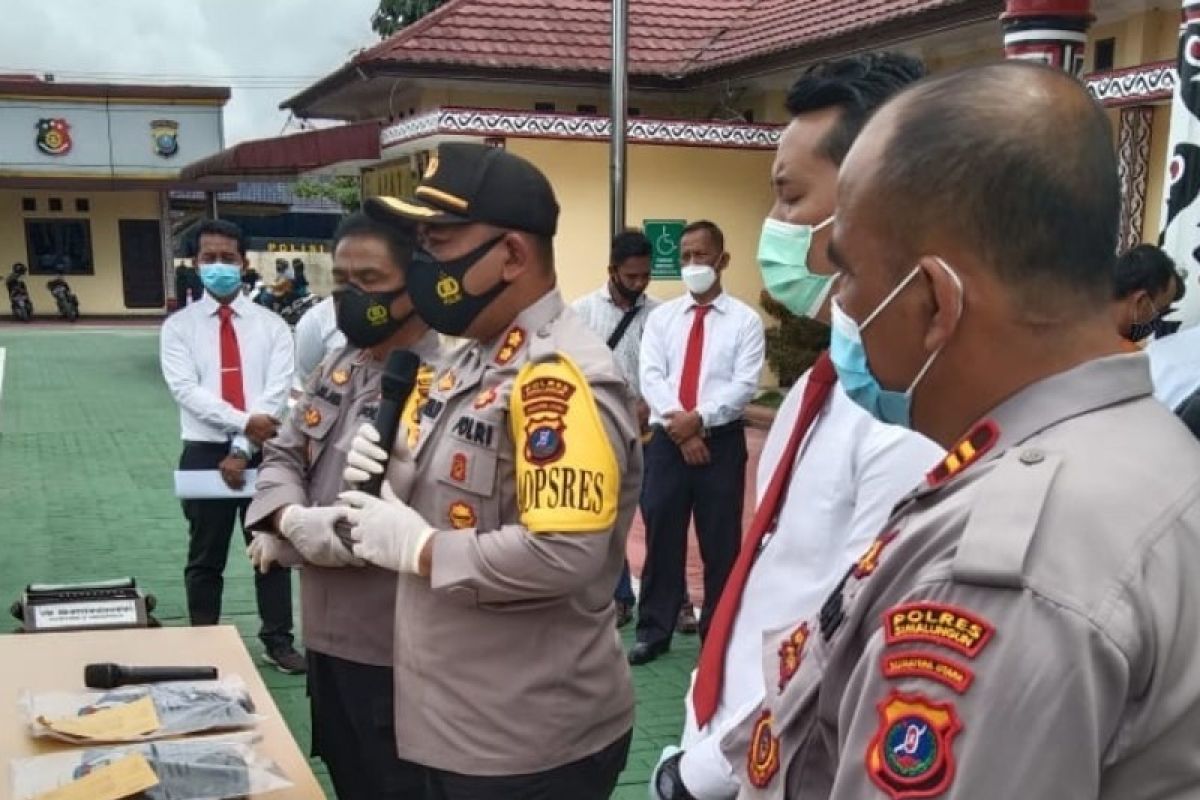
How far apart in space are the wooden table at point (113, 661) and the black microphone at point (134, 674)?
0.21ft

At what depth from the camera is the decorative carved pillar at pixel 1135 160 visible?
7.24 meters

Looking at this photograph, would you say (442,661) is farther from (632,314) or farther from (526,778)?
(632,314)

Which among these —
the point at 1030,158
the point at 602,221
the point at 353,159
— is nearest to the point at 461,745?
the point at 1030,158

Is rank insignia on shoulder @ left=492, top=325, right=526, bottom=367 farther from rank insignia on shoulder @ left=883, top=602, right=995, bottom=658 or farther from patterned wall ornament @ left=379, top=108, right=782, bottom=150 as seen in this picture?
patterned wall ornament @ left=379, top=108, right=782, bottom=150

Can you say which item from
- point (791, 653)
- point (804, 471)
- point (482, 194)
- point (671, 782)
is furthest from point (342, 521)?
point (791, 653)

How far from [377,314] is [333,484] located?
1.44 feet

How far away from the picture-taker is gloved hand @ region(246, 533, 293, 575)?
104 inches

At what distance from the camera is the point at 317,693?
2.61 metres

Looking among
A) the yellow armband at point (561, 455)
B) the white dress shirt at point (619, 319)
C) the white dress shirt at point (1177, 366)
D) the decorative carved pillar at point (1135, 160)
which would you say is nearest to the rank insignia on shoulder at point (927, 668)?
the yellow armband at point (561, 455)

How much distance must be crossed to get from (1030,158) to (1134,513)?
0.96ft

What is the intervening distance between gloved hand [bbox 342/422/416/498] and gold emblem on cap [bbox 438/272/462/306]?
32 centimetres

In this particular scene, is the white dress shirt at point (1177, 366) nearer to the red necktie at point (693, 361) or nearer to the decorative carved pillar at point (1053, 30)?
the decorative carved pillar at point (1053, 30)

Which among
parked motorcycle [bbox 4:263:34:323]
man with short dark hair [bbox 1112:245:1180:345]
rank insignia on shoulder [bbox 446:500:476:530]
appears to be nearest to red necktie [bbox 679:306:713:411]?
man with short dark hair [bbox 1112:245:1180:345]

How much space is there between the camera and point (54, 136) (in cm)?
2455
